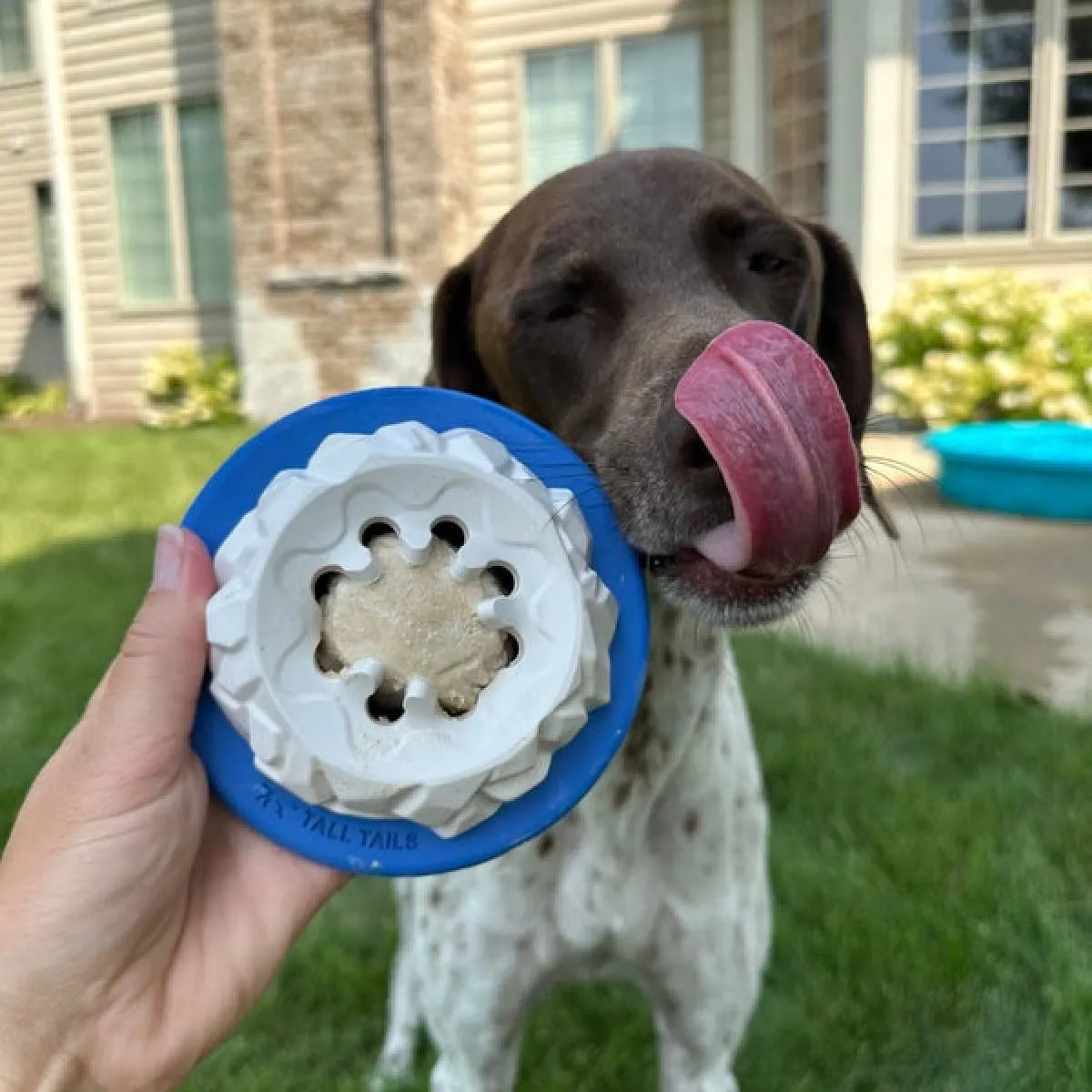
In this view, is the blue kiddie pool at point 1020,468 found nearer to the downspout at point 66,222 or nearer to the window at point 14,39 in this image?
the downspout at point 66,222

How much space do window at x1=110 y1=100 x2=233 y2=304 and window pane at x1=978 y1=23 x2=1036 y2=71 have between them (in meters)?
7.28

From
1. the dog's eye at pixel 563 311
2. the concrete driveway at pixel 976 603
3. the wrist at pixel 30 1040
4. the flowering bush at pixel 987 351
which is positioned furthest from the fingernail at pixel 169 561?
the flowering bush at pixel 987 351

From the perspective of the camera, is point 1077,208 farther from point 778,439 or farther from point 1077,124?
point 778,439

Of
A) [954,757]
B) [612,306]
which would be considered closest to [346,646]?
[612,306]

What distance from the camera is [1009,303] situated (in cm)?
779

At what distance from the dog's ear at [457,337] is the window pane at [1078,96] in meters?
7.64

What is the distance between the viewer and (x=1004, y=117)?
8727 mm

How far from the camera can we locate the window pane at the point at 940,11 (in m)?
8.59

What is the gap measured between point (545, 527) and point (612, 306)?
0.62 m

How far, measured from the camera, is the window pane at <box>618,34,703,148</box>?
10.0 metres

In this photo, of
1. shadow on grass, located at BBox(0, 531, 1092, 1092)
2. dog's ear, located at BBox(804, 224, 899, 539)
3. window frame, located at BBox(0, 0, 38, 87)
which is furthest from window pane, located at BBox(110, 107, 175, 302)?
dog's ear, located at BBox(804, 224, 899, 539)

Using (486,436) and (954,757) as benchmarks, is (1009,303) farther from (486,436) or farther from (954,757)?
(486,436)

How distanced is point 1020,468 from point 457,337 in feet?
16.6

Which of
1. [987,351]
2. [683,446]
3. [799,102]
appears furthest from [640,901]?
[799,102]
